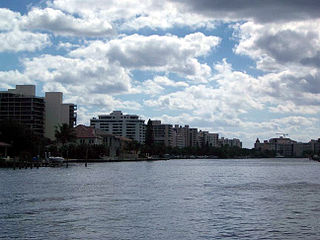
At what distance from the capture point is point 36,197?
51656mm

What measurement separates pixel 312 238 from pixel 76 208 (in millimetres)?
20489

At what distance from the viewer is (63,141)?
566 feet

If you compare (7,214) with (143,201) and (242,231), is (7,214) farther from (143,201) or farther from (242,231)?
(242,231)

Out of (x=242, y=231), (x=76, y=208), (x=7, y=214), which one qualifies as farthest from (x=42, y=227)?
(x=242, y=231)

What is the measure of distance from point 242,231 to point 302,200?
19631 mm

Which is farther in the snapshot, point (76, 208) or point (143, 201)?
point (143, 201)

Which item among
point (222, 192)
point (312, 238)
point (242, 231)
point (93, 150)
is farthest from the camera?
point (93, 150)

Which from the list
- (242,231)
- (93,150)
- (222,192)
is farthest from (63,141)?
(242,231)

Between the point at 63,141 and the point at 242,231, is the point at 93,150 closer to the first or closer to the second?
the point at 63,141

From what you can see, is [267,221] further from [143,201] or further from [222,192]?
[222,192]

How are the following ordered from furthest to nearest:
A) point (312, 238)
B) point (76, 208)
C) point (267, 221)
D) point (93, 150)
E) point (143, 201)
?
point (93, 150), point (143, 201), point (76, 208), point (267, 221), point (312, 238)

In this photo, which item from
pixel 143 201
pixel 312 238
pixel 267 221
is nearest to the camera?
pixel 312 238

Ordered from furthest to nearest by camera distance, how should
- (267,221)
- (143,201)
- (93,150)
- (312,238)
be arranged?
(93,150), (143,201), (267,221), (312,238)

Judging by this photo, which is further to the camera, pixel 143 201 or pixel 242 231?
pixel 143 201
